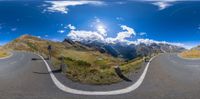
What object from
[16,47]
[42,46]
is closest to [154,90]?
[42,46]

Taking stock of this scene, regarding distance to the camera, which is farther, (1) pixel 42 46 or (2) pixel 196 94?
(1) pixel 42 46

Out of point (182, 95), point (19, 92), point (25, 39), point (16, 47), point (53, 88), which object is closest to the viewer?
point (182, 95)

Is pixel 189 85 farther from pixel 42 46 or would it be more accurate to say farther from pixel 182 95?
pixel 42 46

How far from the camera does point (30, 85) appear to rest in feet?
46.0

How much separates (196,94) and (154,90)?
4.97 ft

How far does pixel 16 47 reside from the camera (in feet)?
352

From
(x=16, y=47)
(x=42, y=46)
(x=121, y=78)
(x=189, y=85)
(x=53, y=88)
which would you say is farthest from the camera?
(x=16, y=47)

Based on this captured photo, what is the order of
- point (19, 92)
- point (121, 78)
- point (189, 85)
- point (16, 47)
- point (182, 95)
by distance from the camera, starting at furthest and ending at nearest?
point (16, 47), point (121, 78), point (189, 85), point (19, 92), point (182, 95)

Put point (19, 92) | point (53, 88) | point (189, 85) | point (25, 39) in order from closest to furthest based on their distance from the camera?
point (19, 92), point (53, 88), point (189, 85), point (25, 39)

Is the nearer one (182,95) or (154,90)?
(182,95)

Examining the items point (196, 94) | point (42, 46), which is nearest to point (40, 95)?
point (196, 94)

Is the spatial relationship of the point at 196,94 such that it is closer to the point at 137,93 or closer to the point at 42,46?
the point at 137,93

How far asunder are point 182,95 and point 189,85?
2.75 meters

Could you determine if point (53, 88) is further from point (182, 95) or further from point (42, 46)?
point (42, 46)
